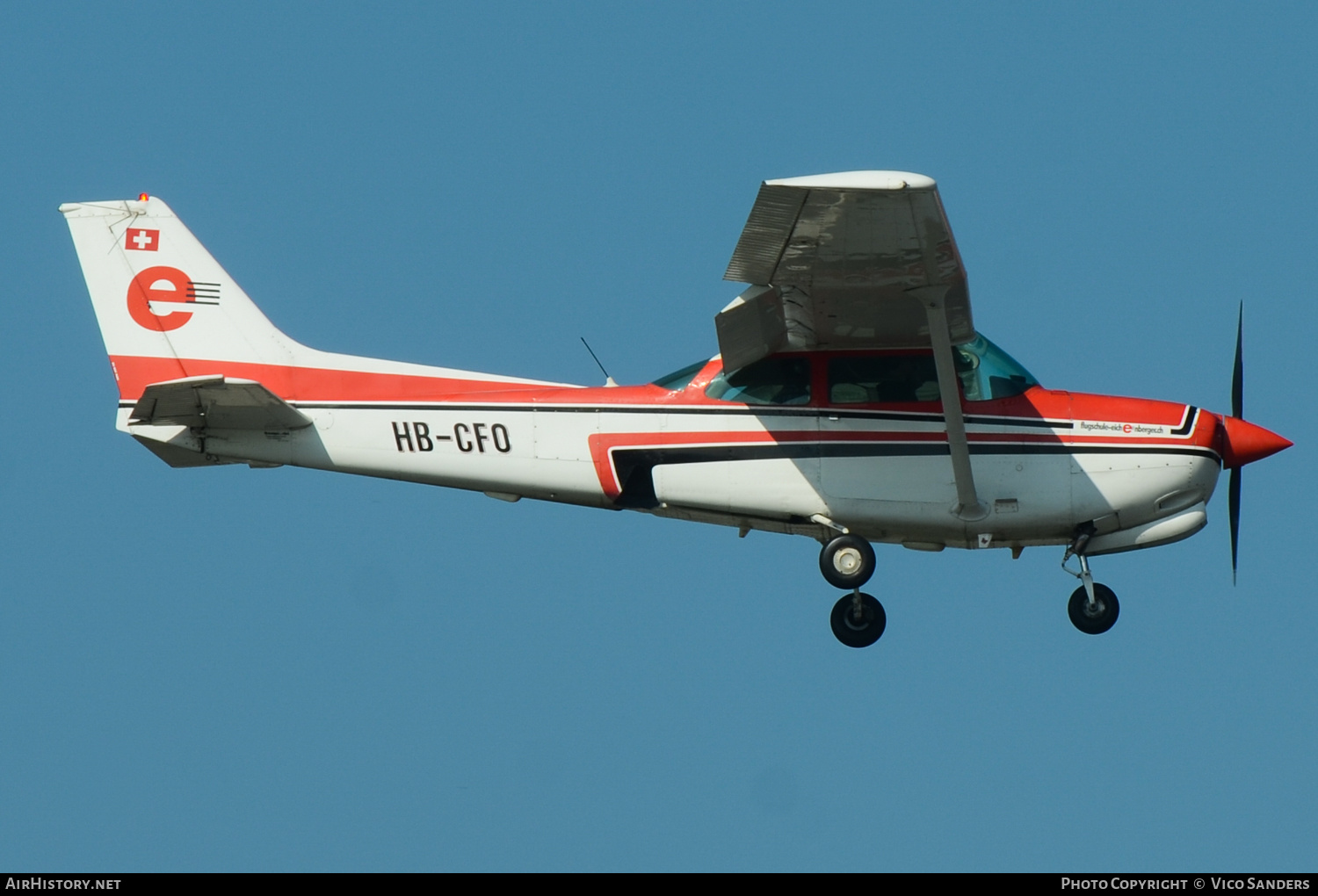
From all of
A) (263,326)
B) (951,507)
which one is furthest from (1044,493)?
(263,326)

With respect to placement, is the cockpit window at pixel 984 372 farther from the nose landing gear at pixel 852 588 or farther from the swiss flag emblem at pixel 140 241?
the swiss flag emblem at pixel 140 241

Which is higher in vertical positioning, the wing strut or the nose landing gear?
the wing strut

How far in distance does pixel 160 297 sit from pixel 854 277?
20.5 ft

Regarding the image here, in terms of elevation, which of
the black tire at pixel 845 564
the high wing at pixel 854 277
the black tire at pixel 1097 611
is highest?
the high wing at pixel 854 277

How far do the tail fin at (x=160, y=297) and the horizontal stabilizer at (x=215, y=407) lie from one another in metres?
0.61

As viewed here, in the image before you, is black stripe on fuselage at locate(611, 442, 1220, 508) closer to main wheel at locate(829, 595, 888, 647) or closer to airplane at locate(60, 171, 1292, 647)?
airplane at locate(60, 171, 1292, 647)

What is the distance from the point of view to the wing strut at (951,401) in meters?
14.5

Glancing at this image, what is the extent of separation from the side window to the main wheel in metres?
1.75

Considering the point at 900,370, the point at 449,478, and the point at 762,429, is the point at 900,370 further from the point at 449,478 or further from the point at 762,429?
the point at 449,478

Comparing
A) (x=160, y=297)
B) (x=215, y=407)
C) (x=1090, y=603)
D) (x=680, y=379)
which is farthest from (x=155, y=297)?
(x=1090, y=603)

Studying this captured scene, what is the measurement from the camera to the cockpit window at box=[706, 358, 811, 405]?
1573cm

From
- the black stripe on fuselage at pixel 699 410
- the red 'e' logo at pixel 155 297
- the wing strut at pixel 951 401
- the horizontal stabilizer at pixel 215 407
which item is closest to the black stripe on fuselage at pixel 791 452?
the black stripe on fuselage at pixel 699 410

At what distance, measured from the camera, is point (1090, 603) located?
51.6 ft

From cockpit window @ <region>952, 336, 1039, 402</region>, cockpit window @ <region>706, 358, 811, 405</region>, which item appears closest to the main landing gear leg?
cockpit window @ <region>952, 336, 1039, 402</region>
